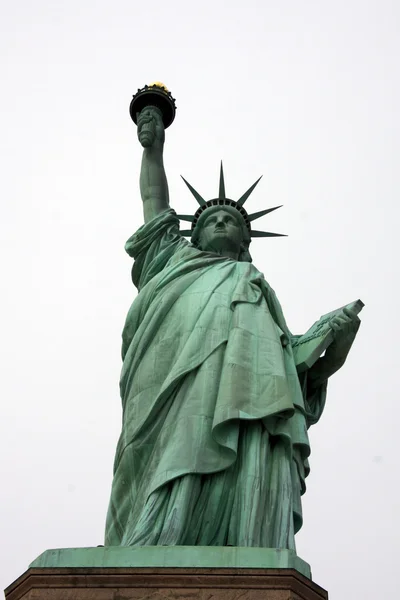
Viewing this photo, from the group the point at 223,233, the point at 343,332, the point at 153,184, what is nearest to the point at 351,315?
the point at 343,332

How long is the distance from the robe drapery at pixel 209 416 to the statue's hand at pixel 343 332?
499 millimetres

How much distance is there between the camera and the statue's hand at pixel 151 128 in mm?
14875

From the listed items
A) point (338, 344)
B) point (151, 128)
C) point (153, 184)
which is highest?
point (151, 128)

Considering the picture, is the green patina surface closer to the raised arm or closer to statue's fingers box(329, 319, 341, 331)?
statue's fingers box(329, 319, 341, 331)

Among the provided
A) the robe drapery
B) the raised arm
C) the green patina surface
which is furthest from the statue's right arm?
the green patina surface

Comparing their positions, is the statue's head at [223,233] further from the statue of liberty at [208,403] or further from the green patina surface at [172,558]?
the green patina surface at [172,558]

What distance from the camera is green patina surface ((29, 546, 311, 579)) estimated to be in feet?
31.0

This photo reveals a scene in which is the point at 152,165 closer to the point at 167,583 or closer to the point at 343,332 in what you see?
the point at 343,332

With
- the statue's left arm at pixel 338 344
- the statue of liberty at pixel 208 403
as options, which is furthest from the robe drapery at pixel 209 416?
the statue's left arm at pixel 338 344

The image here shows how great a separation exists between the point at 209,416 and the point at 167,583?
2.49m

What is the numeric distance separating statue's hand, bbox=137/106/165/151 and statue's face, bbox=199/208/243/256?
47.9 inches

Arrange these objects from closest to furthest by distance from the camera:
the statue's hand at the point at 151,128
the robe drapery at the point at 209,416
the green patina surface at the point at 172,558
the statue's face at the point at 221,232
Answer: the green patina surface at the point at 172,558
the robe drapery at the point at 209,416
the statue's face at the point at 221,232
the statue's hand at the point at 151,128

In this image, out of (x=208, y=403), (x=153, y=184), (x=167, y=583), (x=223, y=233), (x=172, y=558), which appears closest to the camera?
(x=167, y=583)

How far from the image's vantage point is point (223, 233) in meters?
14.5
